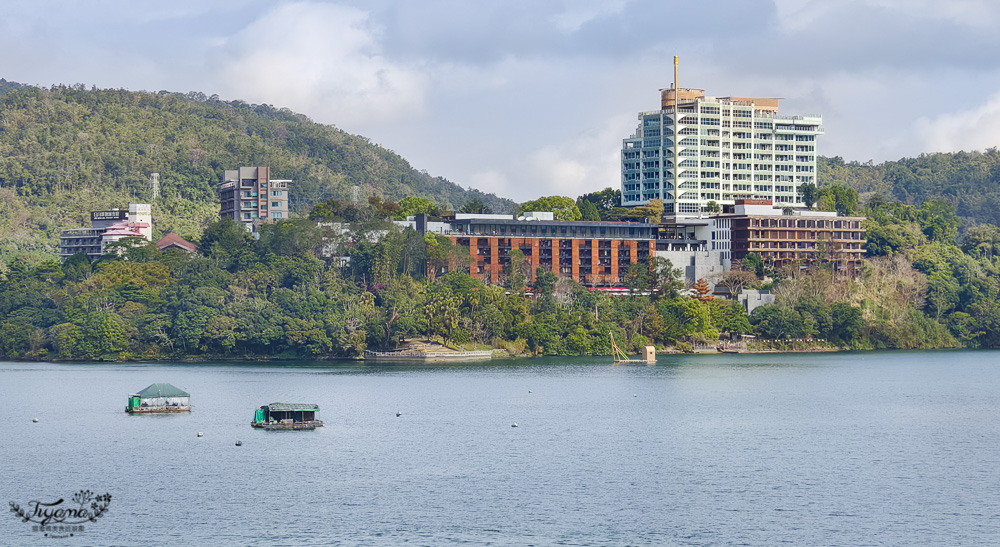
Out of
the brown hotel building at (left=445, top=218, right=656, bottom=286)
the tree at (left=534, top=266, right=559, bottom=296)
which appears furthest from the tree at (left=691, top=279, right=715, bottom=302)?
the tree at (left=534, top=266, right=559, bottom=296)

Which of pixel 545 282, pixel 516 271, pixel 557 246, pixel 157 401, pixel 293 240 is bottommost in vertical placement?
pixel 157 401

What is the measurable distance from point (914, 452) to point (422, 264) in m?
98.4

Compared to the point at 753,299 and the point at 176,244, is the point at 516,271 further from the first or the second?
the point at 176,244

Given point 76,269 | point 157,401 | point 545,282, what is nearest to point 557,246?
point 545,282

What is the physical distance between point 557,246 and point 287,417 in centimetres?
10033

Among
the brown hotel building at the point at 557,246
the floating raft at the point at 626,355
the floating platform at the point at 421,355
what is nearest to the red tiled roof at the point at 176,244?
the brown hotel building at the point at 557,246

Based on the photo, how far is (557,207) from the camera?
19725 centimetres

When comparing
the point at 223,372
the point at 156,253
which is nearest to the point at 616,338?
the point at 223,372

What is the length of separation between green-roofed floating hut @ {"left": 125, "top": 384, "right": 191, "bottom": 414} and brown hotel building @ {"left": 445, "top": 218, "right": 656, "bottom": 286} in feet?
282

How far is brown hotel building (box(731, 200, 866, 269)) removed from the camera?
182 m

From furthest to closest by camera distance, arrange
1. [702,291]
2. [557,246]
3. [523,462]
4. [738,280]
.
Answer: [557,246] → [738,280] → [702,291] → [523,462]

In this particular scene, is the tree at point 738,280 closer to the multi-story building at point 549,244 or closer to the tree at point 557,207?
the multi-story building at point 549,244
